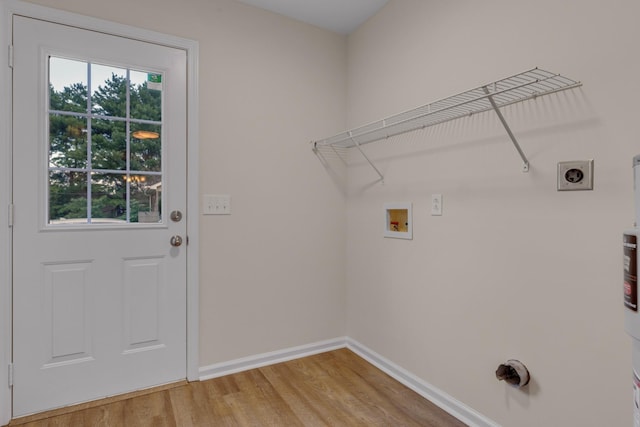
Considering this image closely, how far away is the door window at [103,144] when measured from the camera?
1.84m

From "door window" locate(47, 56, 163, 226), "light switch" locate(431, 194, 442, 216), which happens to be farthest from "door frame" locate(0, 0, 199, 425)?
"light switch" locate(431, 194, 442, 216)

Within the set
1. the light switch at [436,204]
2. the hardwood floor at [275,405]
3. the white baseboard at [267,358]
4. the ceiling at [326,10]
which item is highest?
the ceiling at [326,10]

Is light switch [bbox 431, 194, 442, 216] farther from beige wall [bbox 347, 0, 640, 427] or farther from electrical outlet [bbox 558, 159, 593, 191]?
electrical outlet [bbox 558, 159, 593, 191]

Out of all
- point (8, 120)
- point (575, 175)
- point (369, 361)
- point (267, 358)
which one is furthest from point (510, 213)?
point (8, 120)

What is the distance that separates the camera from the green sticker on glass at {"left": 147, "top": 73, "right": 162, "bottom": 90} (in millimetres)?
2053

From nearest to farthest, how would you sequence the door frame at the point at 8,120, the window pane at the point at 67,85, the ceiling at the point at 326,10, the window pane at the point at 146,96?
the door frame at the point at 8,120
the window pane at the point at 67,85
the window pane at the point at 146,96
the ceiling at the point at 326,10

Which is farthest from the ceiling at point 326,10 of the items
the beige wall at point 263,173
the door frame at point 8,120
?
the door frame at point 8,120

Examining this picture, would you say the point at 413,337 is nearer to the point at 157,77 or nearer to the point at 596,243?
the point at 596,243

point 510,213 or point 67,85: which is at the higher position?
point 67,85

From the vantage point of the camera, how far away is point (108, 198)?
1958 mm

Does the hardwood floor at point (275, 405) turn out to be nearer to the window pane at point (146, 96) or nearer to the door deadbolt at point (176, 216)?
the door deadbolt at point (176, 216)

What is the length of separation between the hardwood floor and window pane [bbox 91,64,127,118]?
163 centimetres

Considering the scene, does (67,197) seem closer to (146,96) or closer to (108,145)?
(108,145)

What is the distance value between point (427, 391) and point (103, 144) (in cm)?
232
